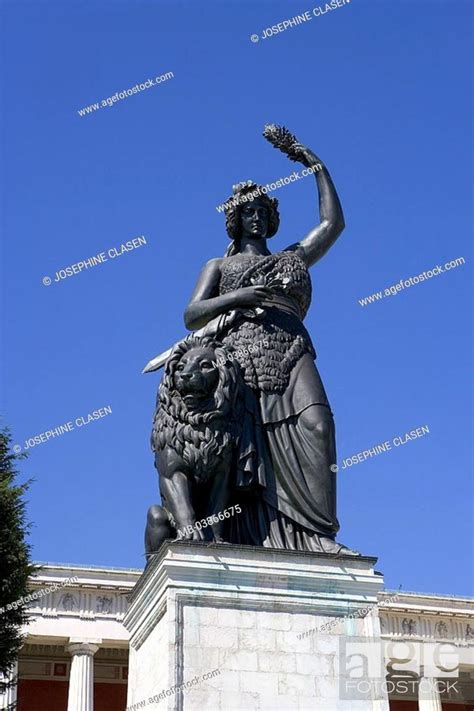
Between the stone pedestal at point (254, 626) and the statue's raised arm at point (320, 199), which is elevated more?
the statue's raised arm at point (320, 199)

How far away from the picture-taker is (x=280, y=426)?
1025cm

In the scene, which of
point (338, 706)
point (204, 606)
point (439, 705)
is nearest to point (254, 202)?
point (204, 606)

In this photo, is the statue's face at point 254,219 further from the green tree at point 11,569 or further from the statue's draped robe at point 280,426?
the green tree at point 11,569

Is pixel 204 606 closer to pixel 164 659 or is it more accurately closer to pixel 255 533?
pixel 164 659

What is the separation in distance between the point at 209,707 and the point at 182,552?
4.14 feet

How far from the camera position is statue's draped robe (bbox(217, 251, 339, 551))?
9.93 metres

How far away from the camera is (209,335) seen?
34.7 ft

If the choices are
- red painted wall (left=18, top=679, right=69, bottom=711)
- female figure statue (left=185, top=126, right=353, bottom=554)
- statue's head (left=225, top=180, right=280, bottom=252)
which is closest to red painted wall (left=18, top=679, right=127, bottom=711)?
red painted wall (left=18, top=679, right=69, bottom=711)

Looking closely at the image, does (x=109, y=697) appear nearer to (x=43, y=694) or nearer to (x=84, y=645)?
(x=43, y=694)

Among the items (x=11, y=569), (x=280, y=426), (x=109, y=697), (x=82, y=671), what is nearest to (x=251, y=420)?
(x=280, y=426)

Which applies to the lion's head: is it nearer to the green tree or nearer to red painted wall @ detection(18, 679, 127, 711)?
the green tree

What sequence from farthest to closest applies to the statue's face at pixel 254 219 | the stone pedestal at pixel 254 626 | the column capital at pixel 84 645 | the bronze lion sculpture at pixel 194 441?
the column capital at pixel 84 645 < the statue's face at pixel 254 219 < the bronze lion sculpture at pixel 194 441 < the stone pedestal at pixel 254 626

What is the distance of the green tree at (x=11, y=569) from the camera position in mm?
25203

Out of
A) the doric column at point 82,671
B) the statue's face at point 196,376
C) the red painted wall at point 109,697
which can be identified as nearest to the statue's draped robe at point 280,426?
the statue's face at point 196,376
